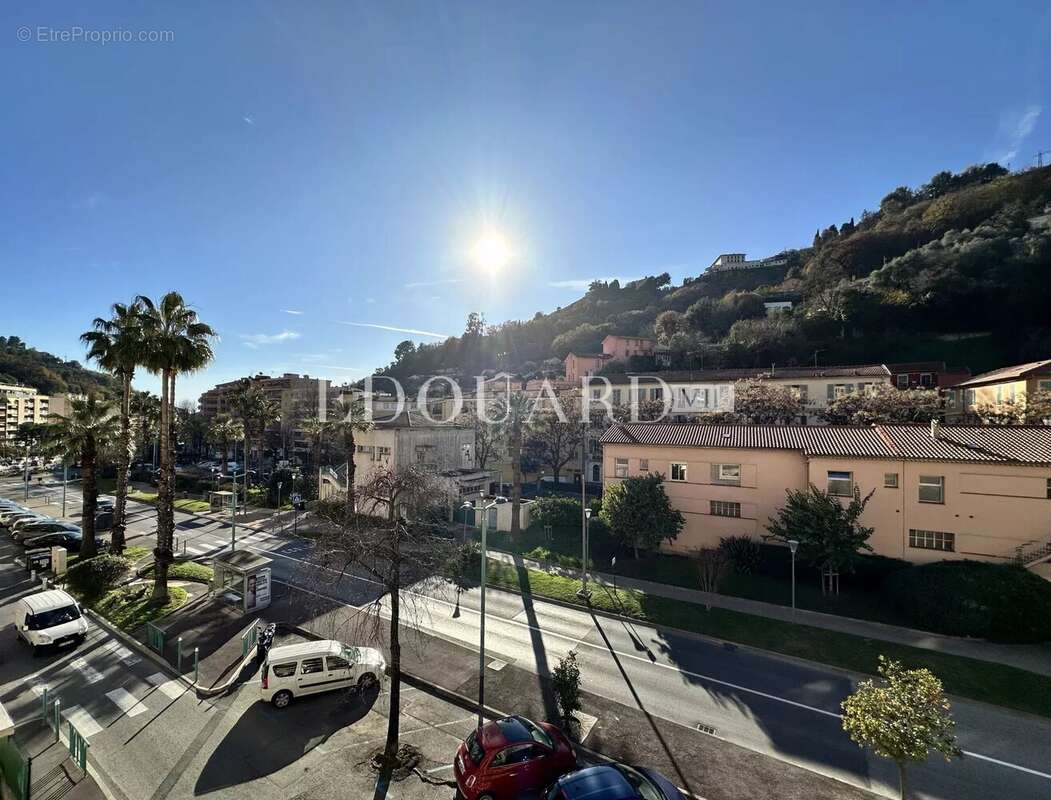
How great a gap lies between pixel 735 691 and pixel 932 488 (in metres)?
16.3

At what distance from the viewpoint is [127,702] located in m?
14.0

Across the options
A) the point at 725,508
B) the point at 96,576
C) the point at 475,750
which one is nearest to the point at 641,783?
the point at 475,750

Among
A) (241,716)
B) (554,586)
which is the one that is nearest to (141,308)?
(241,716)

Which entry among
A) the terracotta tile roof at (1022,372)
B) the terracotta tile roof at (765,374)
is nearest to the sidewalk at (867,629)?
the terracotta tile roof at (1022,372)

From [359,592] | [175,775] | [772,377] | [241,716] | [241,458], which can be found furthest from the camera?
[241,458]

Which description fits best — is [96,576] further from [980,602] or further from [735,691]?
[980,602]

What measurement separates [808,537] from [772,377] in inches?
1534

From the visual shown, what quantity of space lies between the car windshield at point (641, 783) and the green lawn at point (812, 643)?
11575 mm

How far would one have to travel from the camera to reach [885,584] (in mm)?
22406

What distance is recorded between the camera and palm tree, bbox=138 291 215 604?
21734mm

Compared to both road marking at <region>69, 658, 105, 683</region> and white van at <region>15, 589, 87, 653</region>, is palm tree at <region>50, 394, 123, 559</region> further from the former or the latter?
road marking at <region>69, 658, 105, 683</region>

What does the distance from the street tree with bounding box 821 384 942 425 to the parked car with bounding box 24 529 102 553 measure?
2196 inches

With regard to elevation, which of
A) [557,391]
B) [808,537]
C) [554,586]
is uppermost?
[557,391]

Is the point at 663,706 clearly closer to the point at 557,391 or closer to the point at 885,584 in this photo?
the point at 885,584
